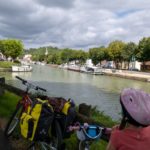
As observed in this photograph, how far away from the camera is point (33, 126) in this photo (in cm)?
414

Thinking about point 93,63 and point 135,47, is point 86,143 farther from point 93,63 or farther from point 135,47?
point 93,63

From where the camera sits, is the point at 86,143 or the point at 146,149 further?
the point at 86,143

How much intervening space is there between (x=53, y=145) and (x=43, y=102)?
53 centimetres

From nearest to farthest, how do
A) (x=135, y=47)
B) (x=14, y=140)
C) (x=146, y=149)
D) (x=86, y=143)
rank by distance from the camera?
(x=146, y=149) → (x=86, y=143) → (x=14, y=140) → (x=135, y=47)

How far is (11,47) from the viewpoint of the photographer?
117 meters

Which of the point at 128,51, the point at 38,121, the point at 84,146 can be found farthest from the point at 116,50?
the point at 84,146

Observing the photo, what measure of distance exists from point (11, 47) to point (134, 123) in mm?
116486

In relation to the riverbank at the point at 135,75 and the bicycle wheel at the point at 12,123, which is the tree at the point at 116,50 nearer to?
the riverbank at the point at 135,75

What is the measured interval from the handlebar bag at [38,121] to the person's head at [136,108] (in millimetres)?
1654

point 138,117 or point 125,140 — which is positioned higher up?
point 138,117

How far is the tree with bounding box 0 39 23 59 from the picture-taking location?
11689 centimetres

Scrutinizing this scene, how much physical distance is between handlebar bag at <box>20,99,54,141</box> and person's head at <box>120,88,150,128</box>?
65.1 inches

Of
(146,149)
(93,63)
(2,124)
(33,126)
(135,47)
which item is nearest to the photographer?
(146,149)

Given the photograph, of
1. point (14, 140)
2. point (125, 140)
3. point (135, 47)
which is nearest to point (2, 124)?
point (14, 140)
